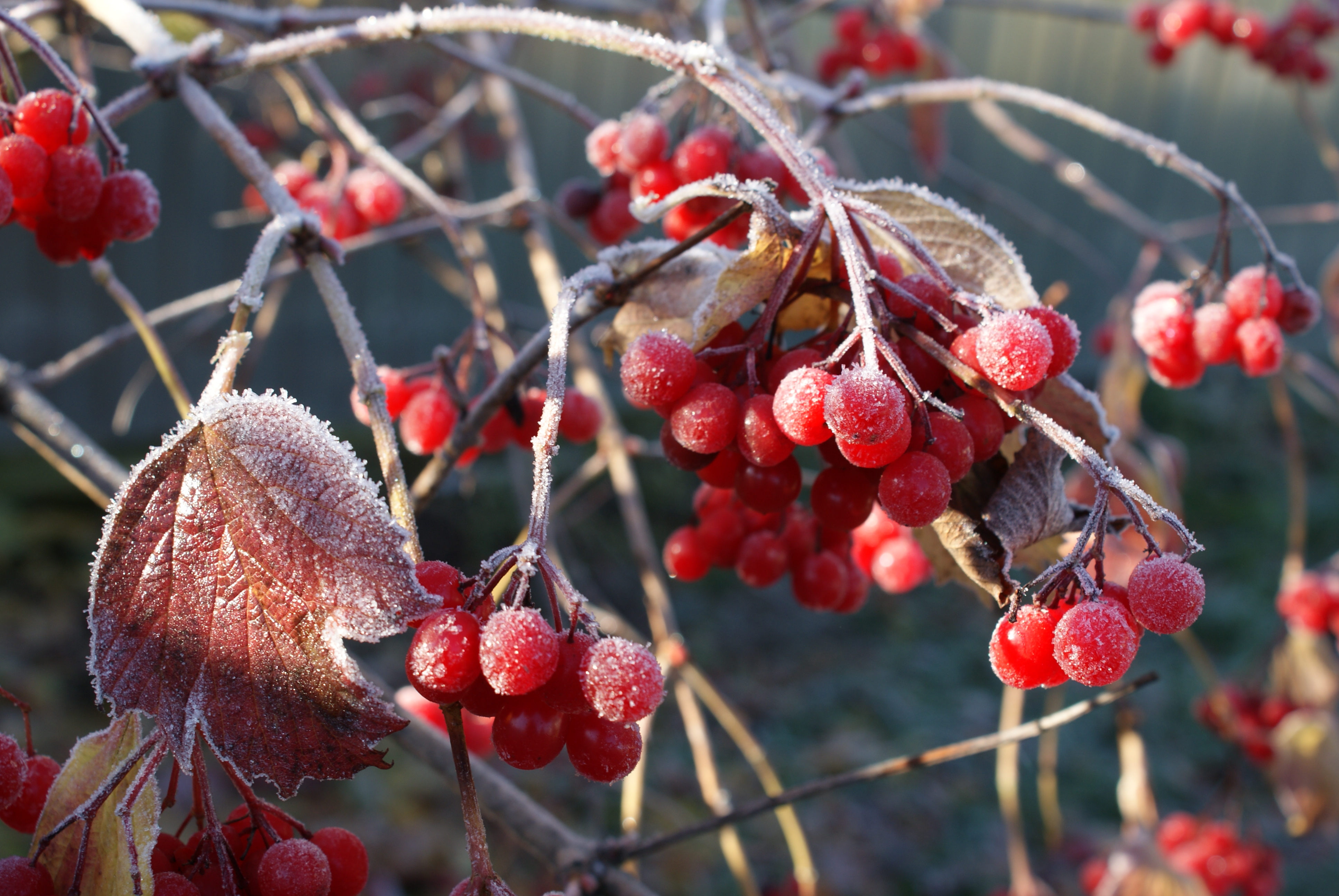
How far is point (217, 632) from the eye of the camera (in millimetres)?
485

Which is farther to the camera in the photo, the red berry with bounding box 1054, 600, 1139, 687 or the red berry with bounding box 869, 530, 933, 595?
the red berry with bounding box 869, 530, 933, 595

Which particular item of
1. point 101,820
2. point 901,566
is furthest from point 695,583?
point 101,820

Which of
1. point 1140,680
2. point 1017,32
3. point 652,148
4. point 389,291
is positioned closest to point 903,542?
point 1140,680

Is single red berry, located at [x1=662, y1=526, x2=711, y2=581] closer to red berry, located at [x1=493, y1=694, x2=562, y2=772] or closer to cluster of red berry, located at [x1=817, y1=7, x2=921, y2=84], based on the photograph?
red berry, located at [x1=493, y1=694, x2=562, y2=772]

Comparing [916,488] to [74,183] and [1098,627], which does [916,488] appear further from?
[74,183]

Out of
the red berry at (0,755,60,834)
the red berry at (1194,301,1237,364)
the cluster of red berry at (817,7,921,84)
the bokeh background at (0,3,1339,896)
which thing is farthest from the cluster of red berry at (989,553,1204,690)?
the cluster of red berry at (817,7,921,84)

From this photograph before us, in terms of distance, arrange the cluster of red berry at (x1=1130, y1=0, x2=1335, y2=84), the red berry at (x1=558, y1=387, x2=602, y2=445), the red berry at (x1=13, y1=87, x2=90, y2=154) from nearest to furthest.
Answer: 1. the red berry at (x1=13, y1=87, x2=90, y2=154)
2. the red berry at (x1=558, y1=387, x2=602, y2=445)
3. the cluster of red berry at (x1=1130, y1=0, x2=1335, y2=84)

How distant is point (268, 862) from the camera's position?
51cm

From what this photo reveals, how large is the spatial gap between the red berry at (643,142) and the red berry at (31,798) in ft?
2.21

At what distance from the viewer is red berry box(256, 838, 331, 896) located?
1.67ft

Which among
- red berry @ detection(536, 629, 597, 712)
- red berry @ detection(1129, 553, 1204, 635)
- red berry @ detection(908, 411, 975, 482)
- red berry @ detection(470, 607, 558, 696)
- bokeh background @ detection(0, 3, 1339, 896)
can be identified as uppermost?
red berry @ detection(908, 411, 975, 482)

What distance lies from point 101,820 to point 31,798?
14 centimetres

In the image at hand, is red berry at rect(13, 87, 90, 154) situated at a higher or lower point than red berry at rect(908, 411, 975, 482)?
higher

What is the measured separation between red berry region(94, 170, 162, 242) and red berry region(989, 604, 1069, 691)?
1.98ft
